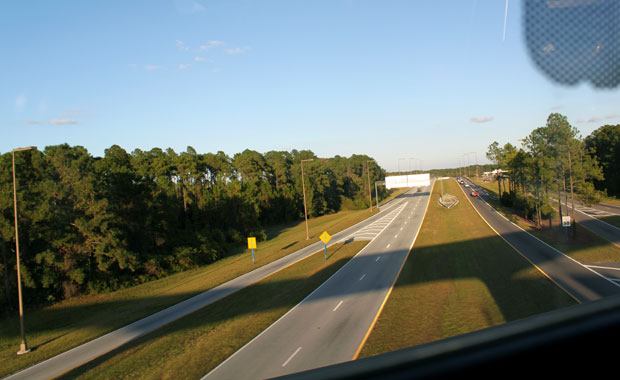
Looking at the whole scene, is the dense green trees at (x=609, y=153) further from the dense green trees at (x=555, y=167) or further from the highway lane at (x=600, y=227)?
the highway lane at (x=600, y=227)

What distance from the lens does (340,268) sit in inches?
1100

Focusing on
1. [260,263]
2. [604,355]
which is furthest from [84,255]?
[604,355]

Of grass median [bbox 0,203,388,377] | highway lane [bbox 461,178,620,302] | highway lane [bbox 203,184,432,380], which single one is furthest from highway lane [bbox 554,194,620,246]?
grass median [bbox 0,203,388,377]

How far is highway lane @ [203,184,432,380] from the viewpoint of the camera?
12.4 m

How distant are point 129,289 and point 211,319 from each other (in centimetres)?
1675

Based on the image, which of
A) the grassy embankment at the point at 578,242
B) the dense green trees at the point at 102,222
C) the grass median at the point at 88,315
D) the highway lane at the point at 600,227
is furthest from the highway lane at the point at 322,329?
the dense green trees at the point at 102,222

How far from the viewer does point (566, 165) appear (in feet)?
72.6

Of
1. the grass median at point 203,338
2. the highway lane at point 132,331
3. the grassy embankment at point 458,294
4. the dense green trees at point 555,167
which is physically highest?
the dense green trees at point 555,167

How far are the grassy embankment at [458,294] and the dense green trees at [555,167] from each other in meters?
5.36

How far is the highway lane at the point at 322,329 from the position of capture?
12.4 metres

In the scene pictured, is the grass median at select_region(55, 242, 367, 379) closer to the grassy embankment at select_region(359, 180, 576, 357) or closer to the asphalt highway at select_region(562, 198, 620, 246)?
the grassy embankment at select_region(359, 180, 576, 357)

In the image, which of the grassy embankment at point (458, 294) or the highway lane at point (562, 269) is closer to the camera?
the grassy embankment at point (458, 294)

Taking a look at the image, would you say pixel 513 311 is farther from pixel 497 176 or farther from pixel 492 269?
pixel 497 176

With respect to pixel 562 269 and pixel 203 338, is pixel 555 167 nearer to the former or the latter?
pixel 562 269
